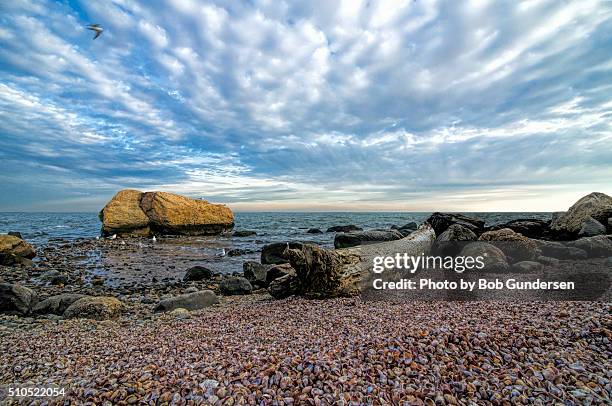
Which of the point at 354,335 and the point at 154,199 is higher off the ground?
the point at 154,199

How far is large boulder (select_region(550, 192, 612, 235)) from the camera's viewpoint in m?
14.4

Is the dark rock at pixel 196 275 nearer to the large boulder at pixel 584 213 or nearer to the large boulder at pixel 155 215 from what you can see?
the large boulder at pixel 584 213

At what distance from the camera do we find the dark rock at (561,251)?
998 cm

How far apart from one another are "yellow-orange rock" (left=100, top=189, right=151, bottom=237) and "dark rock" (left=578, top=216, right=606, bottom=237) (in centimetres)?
3231

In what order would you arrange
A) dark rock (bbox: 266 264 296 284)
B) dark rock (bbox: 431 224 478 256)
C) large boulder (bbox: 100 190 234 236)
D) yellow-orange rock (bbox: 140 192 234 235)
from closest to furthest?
dark rock (bbox: 266 264 296 284)
dark rock (bbox: 431 224 478 256)
large boulder (bbox: 100 190 234 236)
yellow-orange rock (bbox: 140 192 234 235)

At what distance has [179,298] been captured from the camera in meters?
8.12

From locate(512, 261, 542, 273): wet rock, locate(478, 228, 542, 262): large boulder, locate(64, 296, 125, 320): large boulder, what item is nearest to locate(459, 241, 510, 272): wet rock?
locate(512, 261, 542, 273): wet rock

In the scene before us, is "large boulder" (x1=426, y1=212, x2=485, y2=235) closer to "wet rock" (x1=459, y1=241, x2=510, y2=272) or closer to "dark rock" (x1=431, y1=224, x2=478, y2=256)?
"dark rock" (x1=431, y1=224, x2=478, y2=256)

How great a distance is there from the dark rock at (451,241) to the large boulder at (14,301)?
12.3 metres

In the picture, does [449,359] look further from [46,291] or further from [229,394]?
[46,291]

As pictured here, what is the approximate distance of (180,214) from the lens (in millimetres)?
31500

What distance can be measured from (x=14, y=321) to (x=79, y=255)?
42.8 feet

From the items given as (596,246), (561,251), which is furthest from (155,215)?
(596,246)

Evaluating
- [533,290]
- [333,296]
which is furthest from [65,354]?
[533,290]
